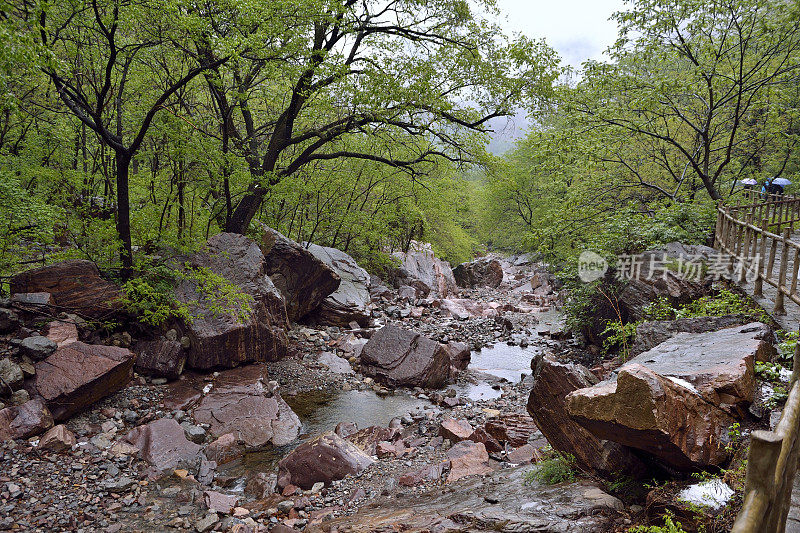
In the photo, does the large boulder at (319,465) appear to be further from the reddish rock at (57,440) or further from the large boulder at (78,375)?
the large boulder at (78,375)

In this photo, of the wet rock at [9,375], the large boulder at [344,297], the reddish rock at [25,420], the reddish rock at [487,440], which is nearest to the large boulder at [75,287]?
the wet rock at [9,375]

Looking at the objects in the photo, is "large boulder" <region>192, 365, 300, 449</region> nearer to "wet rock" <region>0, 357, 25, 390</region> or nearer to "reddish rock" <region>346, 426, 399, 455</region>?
"reddish rock" <region>346, 426, 399, 455</region>

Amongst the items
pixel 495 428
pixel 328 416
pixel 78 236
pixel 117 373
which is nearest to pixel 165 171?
pixel 78 236

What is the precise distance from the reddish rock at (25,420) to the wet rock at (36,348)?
820 mm

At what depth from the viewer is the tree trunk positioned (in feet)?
29.6

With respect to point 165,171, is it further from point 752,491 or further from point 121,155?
point 752,491

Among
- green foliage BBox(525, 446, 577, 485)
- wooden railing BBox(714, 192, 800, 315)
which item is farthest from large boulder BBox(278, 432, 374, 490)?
wooden railing BBox(714, 192, 800, 315)

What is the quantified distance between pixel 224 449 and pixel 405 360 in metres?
4.72

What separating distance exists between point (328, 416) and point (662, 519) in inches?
249

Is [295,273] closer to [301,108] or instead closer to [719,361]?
[301,108]

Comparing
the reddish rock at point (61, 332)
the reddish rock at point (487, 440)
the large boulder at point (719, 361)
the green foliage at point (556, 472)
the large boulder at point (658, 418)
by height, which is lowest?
the reddish rock at point (487, 440)

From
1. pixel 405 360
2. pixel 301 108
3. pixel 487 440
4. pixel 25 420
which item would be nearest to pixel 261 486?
pixel 487 440

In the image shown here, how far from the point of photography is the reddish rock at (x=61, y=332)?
303 inches

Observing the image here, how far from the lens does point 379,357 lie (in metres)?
11.1
